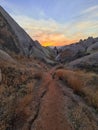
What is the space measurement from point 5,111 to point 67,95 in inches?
217

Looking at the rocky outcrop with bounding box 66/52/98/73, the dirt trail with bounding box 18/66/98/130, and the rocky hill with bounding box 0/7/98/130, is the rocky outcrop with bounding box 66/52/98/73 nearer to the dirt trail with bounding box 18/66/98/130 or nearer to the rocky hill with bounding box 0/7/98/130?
the rocky hill with bounding box 0/7/98/130

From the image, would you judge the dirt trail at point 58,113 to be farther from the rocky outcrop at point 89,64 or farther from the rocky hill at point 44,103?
the rocky outcrop at point 89,64

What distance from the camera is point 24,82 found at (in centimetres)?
1964

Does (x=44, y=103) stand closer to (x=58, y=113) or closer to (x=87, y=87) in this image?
(x=58, y=113)

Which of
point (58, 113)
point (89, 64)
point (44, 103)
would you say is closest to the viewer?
point (58, 113)

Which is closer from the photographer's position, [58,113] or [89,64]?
[58,113]

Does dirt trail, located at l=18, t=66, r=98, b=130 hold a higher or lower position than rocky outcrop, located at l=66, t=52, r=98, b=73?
lower

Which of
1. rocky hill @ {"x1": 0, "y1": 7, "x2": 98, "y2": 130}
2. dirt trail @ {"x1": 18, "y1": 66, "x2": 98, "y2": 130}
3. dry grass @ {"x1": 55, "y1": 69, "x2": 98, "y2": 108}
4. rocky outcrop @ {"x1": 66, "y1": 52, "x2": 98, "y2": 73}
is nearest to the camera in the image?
dirt trail @ {"x1": 18, "y1": 66, "x2": 98, "y2": 130}

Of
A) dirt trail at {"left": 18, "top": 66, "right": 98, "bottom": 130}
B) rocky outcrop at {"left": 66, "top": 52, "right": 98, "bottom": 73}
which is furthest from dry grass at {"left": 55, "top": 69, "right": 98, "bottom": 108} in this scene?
rocky outcrop at {"left": 66, "top": 52, "right": 98, "bottom": 73}

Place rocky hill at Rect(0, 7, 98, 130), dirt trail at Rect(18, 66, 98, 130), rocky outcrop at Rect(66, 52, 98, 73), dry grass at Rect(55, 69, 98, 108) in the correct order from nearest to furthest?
1. dirt trail at Rect(18, 66, 98, 130)
2. rocky hill at Rect(0, 7, 98, 130)
3. dry grass at Rect(55, 69, 98, 108)
4. rocky outcrop at Rect(66, 52, 98, 73)

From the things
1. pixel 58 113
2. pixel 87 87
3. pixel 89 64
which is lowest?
pixel 58 113

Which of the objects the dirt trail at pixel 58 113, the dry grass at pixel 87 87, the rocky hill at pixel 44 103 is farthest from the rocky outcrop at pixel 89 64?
the dirt trail at pixel 58 113

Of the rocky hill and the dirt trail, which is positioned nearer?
the dirt trail

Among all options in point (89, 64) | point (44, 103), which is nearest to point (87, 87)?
point (44, 103)
